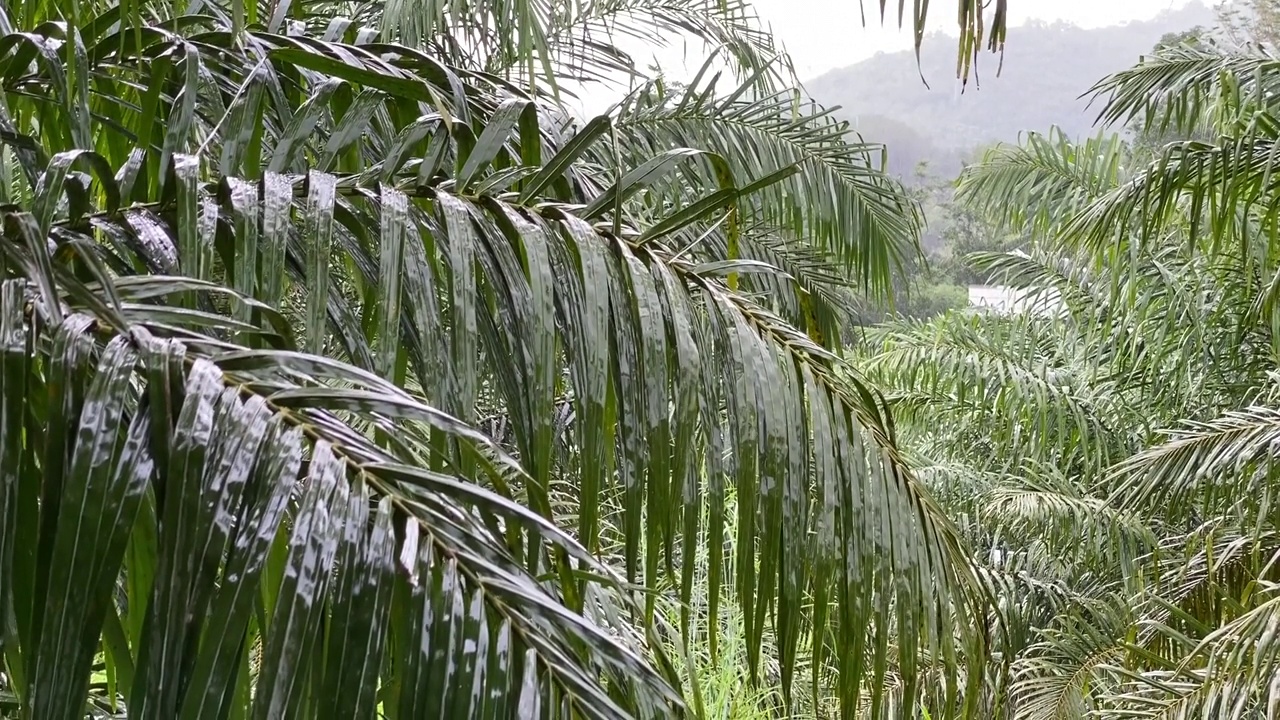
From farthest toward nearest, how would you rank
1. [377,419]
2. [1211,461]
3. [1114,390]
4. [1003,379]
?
[1114,390]
[1003,379]
[1211,461]
[377,419]

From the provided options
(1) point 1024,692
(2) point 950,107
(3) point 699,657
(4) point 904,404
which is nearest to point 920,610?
(3) point 699,657

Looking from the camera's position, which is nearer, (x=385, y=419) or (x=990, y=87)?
(x=385, y=419)

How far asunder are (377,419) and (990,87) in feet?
27.8

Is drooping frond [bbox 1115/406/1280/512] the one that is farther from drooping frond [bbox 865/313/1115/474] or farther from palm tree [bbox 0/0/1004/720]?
drooping frond [bbox 865/313/1115/474]

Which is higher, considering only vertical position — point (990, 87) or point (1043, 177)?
point (990, 87)

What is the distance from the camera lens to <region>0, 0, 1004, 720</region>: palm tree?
25cm

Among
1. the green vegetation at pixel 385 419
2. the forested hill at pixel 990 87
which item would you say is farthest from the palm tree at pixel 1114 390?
the forested hill at pixel 990 87

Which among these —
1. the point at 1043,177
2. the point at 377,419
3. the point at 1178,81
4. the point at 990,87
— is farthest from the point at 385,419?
the point at 990,87

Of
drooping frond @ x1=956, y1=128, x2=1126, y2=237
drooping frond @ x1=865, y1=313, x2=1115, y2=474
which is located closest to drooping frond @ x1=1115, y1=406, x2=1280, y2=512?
drooping frond @ x1=865, y1=313, x2=1115, y2=474

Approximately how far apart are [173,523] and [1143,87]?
2.22 metres

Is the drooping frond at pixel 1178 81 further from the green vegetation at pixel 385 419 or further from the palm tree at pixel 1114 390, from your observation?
the green vegetation at pixel 385 419

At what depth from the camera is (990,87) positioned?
314 inches

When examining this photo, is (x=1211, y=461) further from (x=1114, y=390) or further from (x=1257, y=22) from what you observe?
(x=1257, y=22)

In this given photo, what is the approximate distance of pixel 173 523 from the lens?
26 centimetres
